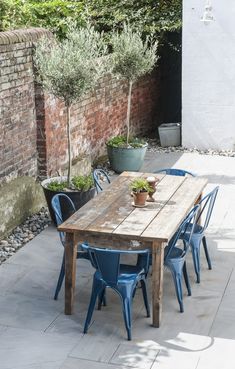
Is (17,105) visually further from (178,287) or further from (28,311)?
(178,287)

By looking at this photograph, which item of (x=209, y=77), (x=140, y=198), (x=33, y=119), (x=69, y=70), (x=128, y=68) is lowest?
(x=140, y=198)

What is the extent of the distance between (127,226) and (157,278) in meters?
0.49

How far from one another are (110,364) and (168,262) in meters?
1.12

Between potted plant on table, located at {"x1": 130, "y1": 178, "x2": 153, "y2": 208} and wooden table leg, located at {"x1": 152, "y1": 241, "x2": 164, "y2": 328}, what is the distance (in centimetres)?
78

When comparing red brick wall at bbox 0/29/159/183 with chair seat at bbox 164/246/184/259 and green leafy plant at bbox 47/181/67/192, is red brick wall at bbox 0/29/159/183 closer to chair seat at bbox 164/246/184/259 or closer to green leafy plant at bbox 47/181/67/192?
green leafy plant at bbox 47/181/67/192

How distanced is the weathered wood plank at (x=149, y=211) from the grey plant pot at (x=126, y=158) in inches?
114

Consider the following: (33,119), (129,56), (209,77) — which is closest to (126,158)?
(129,56)

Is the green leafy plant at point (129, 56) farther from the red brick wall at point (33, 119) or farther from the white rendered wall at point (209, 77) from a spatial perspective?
the white rendered wall at point (209, 77)

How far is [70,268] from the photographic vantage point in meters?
5.47

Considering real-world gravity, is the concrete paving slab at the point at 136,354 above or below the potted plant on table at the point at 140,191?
below

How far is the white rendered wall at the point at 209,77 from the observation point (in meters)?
11.1

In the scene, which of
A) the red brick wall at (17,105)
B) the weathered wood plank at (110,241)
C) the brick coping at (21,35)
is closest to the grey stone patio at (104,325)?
the weathered wood plank at (110,241)

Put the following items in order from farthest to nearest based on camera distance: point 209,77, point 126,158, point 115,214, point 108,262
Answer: point 209,77, point 126,158, point 115,214, point 108,262

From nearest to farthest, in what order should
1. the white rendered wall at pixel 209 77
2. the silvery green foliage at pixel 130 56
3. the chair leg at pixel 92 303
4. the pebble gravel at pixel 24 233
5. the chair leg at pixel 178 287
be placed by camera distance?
the chair leg at pixel 92 303
the chair leg at pixel 178 287
the pebble gravel at pixel 24 233
the silvery green foliage at pixel 130 56
the white rendered wall at pixel 209 77
